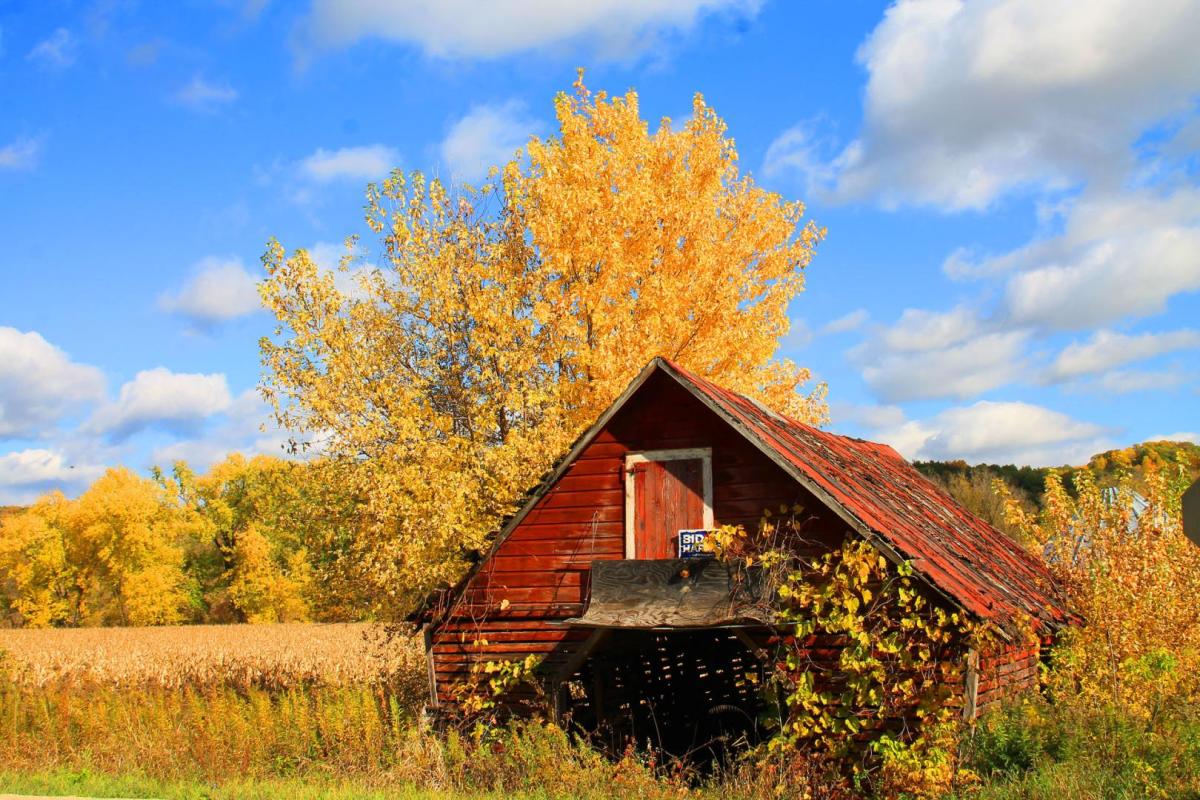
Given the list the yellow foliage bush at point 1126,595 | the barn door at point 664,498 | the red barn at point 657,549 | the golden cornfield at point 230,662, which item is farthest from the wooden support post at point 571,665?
the yellow foliage bush at point 1126,595

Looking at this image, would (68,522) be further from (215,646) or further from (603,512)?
(603,512)

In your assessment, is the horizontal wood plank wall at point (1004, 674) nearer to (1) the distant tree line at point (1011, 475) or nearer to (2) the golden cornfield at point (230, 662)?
(2) the golden cornfield at point (230, 662)

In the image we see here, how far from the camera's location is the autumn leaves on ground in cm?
1186

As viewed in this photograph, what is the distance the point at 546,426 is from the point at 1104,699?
31.0 feet

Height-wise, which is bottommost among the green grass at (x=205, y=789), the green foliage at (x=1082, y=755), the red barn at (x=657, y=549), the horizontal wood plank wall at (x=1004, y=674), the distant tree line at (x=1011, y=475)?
the green grass at (x=205, y=789)

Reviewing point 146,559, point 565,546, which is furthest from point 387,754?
point 146,559

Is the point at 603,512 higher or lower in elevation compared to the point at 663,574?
higher

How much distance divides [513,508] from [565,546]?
2505 millimetres

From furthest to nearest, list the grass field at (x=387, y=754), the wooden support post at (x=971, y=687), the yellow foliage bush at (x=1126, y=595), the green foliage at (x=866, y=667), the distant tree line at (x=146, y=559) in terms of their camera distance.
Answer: the distant tree line at (x=146, y=559) < the yellow foliage bush at (x=1126, y=595) < the wooden support post at (x=971, y=687) < the green foliage at (x=866, y=667) < the grass field at (x=387, y=754)

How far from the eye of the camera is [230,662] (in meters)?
27.5

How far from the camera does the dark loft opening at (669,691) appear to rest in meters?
16.0

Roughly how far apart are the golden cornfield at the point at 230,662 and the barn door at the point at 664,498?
4.98 metres

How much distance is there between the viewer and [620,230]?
2048 cm

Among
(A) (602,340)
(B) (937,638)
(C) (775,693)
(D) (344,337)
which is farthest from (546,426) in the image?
(B) (937,638)
